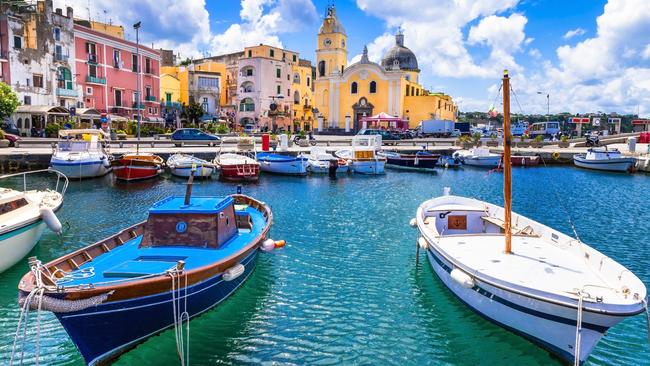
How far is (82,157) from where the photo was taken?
30.5 m

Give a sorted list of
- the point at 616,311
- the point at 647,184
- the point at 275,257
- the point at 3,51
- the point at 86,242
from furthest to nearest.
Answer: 1. the point at 3,51
2. the point at 647,184
3. the point at 86,242
4. the point at 275,257
5. the point at 616,311

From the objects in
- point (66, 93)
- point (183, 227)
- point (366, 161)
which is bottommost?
point (183, 227)

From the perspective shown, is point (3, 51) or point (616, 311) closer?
point (616, 311)

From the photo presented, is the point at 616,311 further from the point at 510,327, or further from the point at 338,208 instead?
the point at 338,208

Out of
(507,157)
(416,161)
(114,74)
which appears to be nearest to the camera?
(507,157)

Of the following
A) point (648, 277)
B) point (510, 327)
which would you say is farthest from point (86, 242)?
point (648, 277)

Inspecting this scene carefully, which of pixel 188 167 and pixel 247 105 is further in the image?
pixel 247 105

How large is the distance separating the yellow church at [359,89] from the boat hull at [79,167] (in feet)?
149

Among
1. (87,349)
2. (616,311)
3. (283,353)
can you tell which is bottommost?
(283,353)

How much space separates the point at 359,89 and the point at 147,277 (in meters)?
70.3

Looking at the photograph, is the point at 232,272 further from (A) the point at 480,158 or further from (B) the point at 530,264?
(A) the point at 480,158

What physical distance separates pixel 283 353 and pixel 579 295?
5294 mm

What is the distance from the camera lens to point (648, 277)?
1348 centimetres

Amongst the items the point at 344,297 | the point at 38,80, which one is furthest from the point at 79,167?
the point at 38,80
